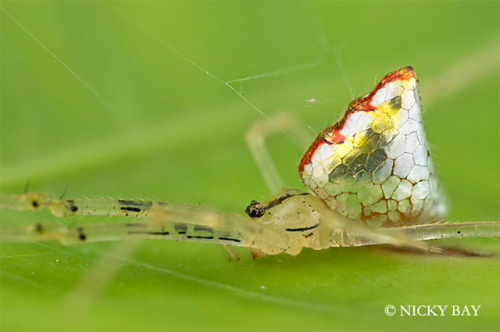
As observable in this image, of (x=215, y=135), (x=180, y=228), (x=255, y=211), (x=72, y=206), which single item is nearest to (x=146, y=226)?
(x=180, y=228)

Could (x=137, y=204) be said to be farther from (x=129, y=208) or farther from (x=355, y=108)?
(x=355, y=108)

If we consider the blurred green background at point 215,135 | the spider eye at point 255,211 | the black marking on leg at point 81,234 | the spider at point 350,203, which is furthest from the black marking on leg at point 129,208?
the spider eye at point 255,211

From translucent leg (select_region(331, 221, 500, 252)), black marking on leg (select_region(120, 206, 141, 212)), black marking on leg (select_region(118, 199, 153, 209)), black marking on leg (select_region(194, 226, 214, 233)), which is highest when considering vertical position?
translucent leg (select_region(331, 221, 500, 252))

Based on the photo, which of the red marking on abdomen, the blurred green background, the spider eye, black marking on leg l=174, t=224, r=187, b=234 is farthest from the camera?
the spider eye

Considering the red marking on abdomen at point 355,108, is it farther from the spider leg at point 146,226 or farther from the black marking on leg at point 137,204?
the black marking on leg at point 137,204

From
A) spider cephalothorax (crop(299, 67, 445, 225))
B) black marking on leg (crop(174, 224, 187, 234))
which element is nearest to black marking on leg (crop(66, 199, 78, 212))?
black marking on leg (crop(174, 224, 187, 234))

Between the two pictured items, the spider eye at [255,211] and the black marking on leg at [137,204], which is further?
the spider eye at [255,211]

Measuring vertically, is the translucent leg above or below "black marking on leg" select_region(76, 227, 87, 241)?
above

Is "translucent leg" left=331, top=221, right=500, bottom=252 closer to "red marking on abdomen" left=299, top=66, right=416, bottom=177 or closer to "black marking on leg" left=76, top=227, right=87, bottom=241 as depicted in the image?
"red marking on abdomen" left=299, top=66, right=416, bottom=177

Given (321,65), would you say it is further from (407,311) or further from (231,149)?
(407,311)
